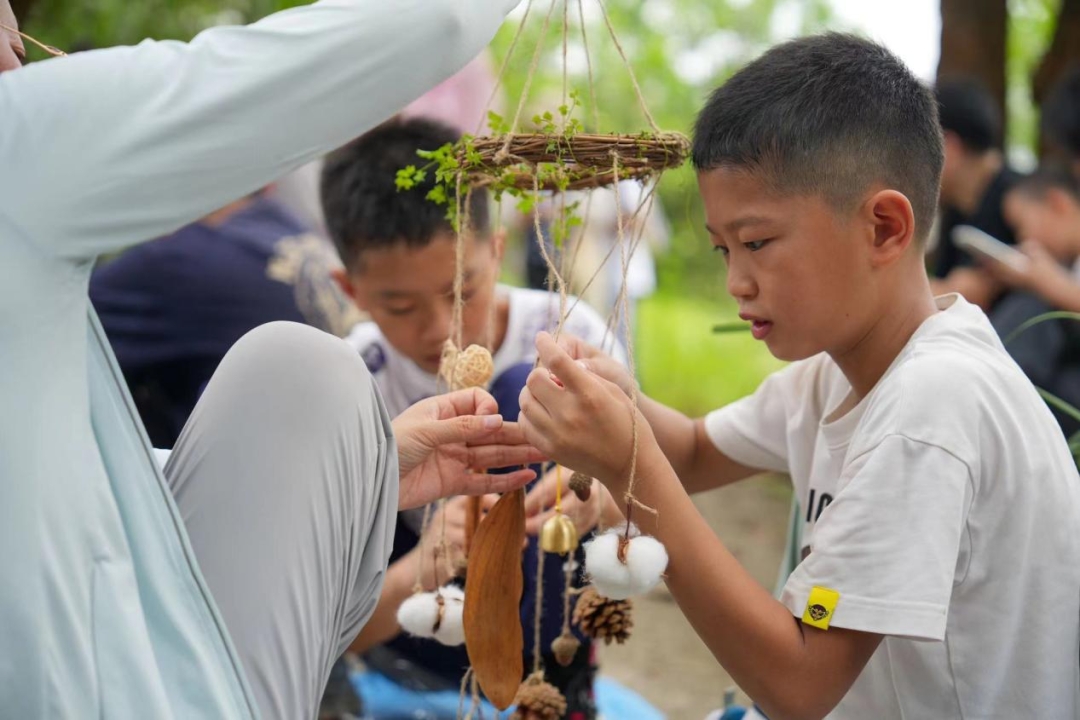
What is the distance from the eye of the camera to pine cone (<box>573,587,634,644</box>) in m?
1.44

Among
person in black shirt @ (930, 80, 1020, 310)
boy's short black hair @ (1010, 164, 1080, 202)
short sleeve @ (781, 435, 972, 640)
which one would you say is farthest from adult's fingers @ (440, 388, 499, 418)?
boy's short black hair @ (1010, 164, 1080, 202)

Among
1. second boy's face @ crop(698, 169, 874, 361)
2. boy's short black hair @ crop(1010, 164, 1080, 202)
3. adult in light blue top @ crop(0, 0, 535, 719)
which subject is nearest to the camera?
adult in light blue top @ crop(0, 0, 535, 719)

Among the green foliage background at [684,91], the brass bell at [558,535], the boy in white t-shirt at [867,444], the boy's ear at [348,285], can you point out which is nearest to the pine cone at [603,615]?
the brass bell at [558,535]

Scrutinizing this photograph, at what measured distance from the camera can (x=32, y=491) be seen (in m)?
0.92

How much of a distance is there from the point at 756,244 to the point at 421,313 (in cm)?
82

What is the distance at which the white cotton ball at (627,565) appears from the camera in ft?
3.97

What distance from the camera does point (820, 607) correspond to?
4.11 feet

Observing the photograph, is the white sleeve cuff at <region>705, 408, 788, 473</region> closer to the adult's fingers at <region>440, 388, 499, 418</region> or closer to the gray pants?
the adult's fingers at <region>440, 388, 499, 418</region>

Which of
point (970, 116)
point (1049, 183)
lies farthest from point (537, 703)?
point (970, 116)

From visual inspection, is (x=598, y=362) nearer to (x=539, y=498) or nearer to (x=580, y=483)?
(x=580, y=483)

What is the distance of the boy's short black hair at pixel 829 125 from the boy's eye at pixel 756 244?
67 millimetres

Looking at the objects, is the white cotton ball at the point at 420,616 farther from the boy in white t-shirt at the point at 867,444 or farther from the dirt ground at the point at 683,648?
the dirt ground at the point at 683,648

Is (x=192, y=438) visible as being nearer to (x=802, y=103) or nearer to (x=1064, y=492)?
(x=802, y=103)

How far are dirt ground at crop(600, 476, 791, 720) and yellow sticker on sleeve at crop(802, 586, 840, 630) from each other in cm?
148
